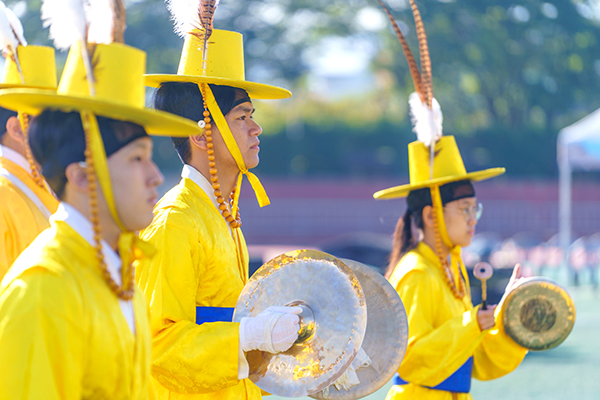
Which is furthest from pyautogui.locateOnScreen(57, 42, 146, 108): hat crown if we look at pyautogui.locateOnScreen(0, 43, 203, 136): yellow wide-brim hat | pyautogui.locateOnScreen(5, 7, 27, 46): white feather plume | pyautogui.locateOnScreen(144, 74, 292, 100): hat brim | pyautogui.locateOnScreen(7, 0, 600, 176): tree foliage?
pyautogui.locateOnScreen(7, 0, 600, 176): tree foliage

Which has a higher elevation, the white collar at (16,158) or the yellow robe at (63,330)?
the white collar at (16,158)

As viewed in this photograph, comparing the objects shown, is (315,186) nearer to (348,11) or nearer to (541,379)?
(348,11)

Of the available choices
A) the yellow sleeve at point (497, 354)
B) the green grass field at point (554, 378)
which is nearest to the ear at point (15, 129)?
the yellow sleeve at point (497, 354)

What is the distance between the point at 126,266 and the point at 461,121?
3011 centimetres

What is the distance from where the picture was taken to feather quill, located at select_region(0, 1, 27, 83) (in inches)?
121

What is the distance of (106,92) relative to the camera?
5.29 ft

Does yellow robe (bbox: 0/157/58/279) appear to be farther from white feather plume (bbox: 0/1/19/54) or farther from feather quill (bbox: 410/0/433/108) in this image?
feather quill (bbox: 410/0/433/108)

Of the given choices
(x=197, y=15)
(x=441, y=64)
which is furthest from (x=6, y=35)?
(x=441, y=64)

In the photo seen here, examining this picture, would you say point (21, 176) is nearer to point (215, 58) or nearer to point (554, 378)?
point (215, 58)

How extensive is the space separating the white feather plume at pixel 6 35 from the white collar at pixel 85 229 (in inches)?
68.6

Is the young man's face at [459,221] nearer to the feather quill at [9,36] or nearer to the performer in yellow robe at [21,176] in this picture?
the performer in yellow robe at [21,176]

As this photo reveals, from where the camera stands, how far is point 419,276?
10.7 ft

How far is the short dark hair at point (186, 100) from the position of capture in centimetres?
252

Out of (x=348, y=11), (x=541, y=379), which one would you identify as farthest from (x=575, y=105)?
(x=541, y=379)
